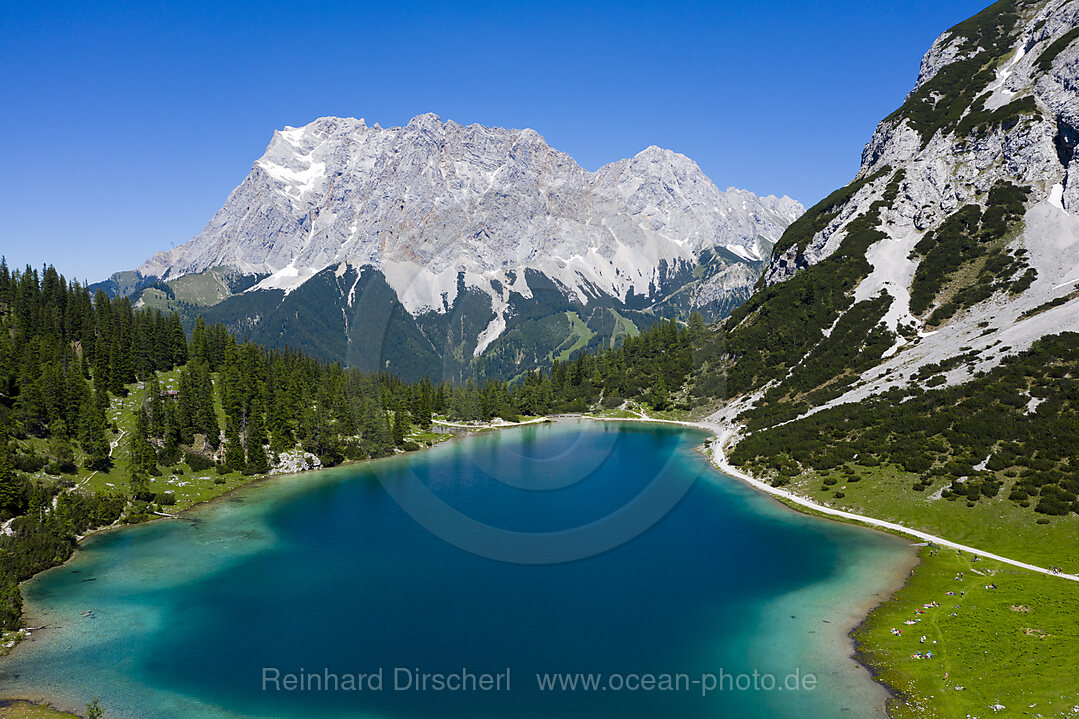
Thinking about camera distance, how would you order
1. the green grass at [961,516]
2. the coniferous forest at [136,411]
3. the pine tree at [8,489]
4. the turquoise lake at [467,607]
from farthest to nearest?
the coniferous forest at [136,411], the pine tree at [8,489], the green grass at [961,516], the turquoise lake at [467,607]

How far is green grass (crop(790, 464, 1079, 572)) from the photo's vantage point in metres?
53.0

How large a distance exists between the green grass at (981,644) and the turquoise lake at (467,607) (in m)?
2.26

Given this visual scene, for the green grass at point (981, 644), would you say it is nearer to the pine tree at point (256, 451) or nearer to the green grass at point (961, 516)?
the green grass at point (961, 516)

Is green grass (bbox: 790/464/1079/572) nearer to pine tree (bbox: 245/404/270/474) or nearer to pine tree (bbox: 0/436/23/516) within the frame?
pine tree (bbox: 245/404/270/474)

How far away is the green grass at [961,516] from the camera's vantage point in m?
53.0

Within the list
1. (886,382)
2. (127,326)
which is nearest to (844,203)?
(886,382)

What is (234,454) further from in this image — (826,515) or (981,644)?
(981,644)

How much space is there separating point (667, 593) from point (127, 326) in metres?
122

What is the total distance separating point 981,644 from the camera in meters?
37.5

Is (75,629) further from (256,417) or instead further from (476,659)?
(256,417)

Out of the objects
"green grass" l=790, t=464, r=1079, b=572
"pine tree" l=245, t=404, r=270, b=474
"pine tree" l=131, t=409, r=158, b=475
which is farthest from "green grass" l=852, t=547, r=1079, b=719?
"pine tree" l=245, t=404, r=270, b=474

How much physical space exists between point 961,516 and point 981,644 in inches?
1135

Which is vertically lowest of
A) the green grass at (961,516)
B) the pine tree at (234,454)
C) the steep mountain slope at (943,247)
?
the green grass at (961,516)

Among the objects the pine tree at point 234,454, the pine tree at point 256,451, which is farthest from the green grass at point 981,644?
the pine tree at point 234,454
